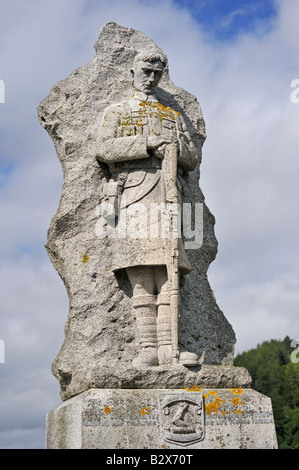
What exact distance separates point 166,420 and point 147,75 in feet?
14.4

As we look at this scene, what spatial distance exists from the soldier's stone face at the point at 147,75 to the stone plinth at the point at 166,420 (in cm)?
390

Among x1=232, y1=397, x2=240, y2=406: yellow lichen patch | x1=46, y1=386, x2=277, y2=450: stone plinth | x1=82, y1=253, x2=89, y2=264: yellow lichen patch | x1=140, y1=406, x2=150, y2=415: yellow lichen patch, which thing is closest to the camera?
x1=46, y1=386, x2=277, y2=450: stone plinth

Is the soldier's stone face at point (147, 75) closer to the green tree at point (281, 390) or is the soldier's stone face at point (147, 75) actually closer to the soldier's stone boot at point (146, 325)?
the soldier's stone boot at point (146, 325)

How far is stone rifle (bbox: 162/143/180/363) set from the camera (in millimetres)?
8008

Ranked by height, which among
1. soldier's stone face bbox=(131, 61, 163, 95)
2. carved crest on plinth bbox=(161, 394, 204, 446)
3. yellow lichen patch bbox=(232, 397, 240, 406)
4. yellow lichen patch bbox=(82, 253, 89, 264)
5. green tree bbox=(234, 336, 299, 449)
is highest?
green tree bbox=(234, 336, 299, 449)

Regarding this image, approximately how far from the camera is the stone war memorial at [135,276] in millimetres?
7582

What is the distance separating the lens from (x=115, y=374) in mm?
7711

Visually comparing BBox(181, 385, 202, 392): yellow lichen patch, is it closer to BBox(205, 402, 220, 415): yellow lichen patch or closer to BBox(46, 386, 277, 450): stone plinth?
BBox(46, 386, 277, 450): stone plinth

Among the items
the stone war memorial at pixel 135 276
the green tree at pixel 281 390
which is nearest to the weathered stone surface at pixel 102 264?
the stone war memorial at pixel 135 276

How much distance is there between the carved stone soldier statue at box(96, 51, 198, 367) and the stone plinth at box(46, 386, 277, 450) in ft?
1.54

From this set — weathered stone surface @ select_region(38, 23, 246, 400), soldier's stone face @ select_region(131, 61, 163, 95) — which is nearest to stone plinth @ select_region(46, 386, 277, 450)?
weathered stone surface @ select_region(38, 23, 246, 400)

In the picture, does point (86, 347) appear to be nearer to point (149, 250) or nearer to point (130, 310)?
point (130, 310)

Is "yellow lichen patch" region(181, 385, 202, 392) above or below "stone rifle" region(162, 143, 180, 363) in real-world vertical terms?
below
